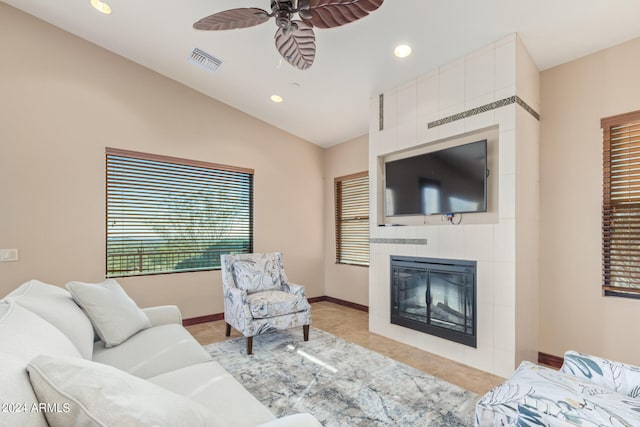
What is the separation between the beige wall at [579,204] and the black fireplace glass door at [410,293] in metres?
1.08

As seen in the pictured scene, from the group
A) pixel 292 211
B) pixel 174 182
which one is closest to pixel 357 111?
pixel 292 211

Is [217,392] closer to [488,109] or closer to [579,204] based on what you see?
[488,109]

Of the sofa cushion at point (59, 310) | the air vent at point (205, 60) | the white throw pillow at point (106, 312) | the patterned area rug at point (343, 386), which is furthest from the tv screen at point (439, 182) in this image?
the sofa cushion at point (59, 310)

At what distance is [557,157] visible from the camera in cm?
293

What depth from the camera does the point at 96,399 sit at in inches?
28.7

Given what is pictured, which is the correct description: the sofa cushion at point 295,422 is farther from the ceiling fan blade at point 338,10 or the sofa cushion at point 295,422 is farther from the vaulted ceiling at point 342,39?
the vaulted ceiling at point 342,39

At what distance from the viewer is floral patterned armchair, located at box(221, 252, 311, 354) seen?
3133mm

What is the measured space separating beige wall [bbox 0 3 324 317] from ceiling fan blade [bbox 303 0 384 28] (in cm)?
278

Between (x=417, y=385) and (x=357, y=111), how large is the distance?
3.20 metres

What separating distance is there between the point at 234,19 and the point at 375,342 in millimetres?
3226

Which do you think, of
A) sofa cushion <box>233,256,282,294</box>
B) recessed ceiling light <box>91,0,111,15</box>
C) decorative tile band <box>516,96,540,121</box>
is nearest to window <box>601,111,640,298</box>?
decorative tile band <box>516,96,540,121</box>

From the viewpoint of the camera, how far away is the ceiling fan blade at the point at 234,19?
1.88 meters

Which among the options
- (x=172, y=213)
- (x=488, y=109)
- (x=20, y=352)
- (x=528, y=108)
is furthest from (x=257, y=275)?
(x=528, y=108)

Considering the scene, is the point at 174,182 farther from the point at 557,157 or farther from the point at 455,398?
the point at 557,157
